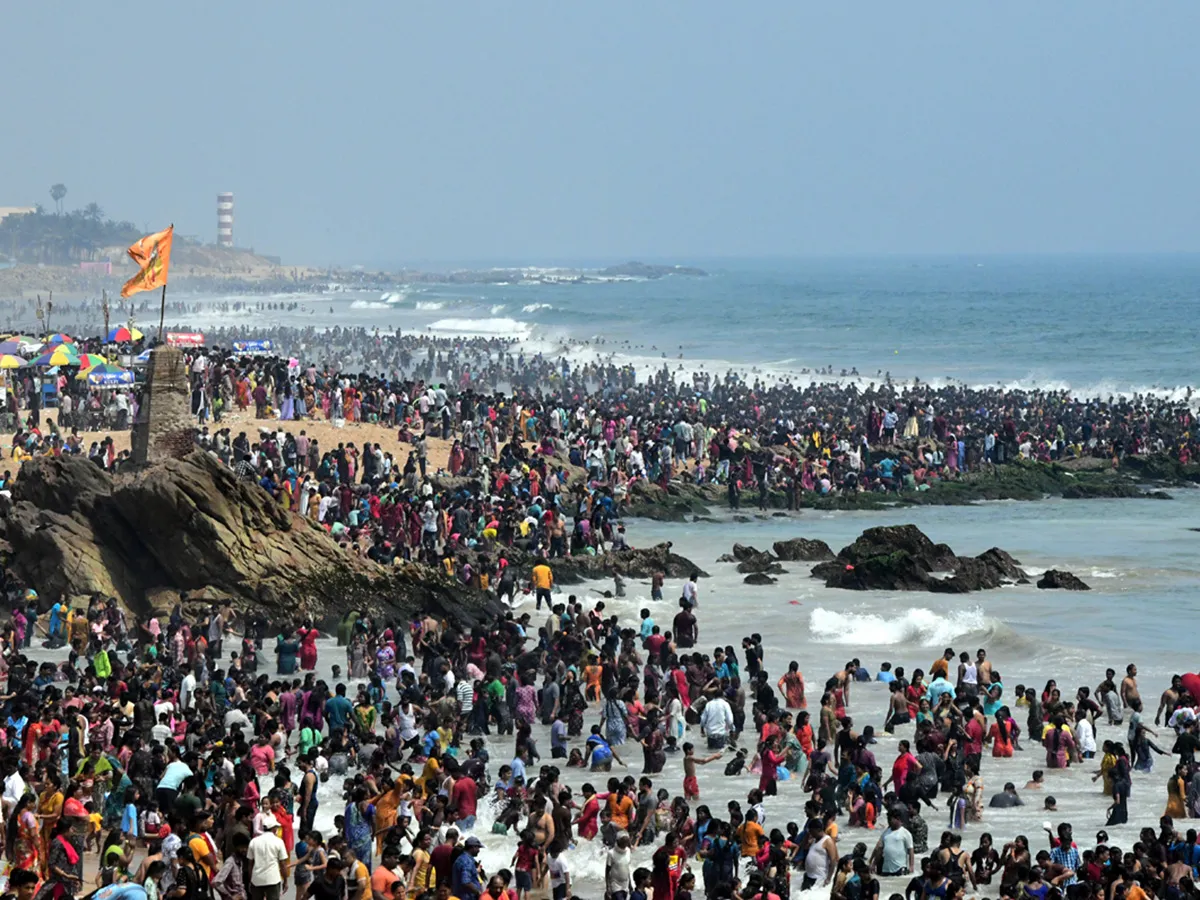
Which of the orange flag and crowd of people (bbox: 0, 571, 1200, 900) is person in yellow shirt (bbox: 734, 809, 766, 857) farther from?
the orange flag

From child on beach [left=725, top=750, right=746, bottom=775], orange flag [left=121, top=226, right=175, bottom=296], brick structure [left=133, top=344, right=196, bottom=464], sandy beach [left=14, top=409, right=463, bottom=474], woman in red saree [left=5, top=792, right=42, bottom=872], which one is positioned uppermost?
orange flag [left=121, top=226, right=175, bottom=296]

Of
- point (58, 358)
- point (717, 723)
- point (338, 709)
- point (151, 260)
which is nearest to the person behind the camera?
point (338, 709)

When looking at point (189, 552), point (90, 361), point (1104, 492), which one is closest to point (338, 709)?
point (189, 552)

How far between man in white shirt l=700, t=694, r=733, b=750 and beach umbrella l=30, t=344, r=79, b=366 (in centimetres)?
2304

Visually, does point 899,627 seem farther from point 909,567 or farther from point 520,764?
point 520,764

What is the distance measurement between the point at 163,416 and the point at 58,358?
10.7 metres

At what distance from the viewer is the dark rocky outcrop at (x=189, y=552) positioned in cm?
2414

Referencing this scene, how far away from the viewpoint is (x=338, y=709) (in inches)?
702

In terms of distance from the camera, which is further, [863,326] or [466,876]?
[863,326]

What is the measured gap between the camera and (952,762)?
17.2 metres

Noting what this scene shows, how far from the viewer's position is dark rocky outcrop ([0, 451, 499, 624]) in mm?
24141

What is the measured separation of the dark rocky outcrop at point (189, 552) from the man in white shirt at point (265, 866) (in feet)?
39.7

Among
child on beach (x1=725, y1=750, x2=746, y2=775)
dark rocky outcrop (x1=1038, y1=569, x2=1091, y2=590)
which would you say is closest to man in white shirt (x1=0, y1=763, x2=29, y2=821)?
child on beach (x1=725, y1=750, x2=746, y2=775)

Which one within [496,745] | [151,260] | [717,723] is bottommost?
[496,745]
